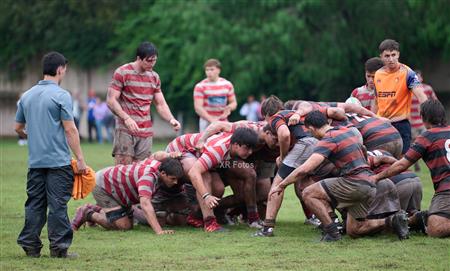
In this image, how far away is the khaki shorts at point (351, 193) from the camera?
1022 centimetres

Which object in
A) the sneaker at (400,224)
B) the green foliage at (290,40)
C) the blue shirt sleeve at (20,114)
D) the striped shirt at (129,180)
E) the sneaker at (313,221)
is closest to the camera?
the blue shirt sleeve at (20,114)

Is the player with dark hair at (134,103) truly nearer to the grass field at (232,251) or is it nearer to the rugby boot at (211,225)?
the grass field at (232,251)

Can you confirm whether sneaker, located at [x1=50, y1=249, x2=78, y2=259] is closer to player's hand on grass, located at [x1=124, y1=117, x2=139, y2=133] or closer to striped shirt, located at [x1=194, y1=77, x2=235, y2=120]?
player's hand on grass, located at [x1=124, y1=117, x2=139, y2=133]

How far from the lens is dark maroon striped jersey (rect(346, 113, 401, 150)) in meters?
11.3

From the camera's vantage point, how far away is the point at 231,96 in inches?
661

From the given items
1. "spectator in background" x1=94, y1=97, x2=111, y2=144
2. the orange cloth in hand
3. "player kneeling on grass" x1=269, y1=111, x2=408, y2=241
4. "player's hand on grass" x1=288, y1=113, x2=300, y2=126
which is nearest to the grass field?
"player kneeling on grass" x1=269, y1=111, x2=408, y2=241

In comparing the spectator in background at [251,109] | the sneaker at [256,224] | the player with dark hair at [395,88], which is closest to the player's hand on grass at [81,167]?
the sneaker at [256,224]

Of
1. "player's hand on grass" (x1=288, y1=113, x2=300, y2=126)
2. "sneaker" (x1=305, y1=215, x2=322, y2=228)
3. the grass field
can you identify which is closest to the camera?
the grass field

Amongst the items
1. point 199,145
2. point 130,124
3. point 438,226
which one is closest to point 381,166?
point 438,226

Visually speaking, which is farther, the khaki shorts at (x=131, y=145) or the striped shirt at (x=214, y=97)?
the striped shirt at (x=214, y=97)

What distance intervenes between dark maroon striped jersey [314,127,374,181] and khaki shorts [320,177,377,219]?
8 centimetres

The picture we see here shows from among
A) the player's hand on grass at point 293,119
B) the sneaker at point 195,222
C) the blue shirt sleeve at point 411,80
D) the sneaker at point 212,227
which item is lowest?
the sneaker at point 195,222

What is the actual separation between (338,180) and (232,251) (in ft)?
4.62

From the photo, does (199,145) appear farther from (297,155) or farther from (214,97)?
(214,97)
